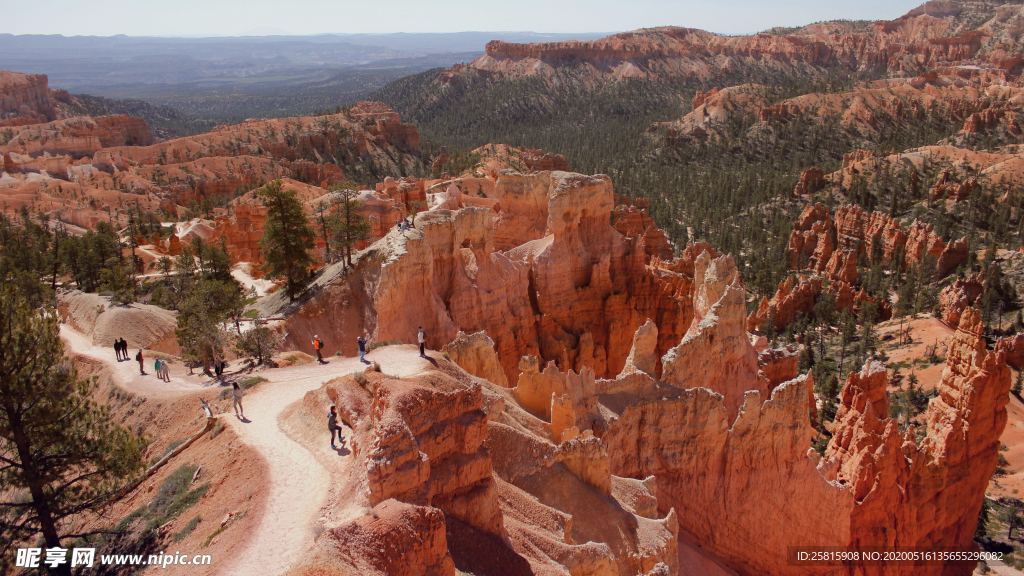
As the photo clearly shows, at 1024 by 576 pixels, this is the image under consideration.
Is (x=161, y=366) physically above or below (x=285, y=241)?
below

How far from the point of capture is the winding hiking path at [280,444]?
10.0 metres

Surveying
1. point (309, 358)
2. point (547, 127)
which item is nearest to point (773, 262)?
point (309, 358)

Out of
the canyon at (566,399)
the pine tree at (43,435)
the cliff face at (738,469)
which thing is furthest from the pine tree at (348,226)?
the pine tree at (43,435)

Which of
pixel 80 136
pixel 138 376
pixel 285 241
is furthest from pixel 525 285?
pixel 80 136

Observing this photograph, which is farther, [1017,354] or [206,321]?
[1017,354]

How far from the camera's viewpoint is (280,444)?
14492 mm

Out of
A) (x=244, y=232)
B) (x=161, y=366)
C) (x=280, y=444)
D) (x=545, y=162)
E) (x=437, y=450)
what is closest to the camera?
(x=437, y=450)

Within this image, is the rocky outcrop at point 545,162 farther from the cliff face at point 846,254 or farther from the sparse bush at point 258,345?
the sparse bush at point 258,345

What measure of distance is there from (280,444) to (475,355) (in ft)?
24.8

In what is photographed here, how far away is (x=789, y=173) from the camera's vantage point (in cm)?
10875

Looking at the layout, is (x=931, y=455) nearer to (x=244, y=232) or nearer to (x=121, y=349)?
(x=121, y=349)

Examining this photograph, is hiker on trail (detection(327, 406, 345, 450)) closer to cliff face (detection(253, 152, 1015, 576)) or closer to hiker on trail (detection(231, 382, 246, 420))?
cliff face (detection(253, 152, 1015, 576))

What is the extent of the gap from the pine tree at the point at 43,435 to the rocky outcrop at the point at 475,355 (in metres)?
9.19

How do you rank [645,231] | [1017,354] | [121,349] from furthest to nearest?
[645,231], [1017,354], [121,349]
